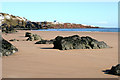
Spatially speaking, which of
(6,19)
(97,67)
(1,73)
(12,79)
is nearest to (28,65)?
(1,73)

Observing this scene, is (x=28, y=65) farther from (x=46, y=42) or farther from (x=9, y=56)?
(x=46, y=42)

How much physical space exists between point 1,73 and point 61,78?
5.99 feet

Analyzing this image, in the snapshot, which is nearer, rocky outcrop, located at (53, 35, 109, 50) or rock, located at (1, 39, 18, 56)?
rock, located at (1, 39, 18, 56)

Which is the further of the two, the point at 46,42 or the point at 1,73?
the point at 46,42

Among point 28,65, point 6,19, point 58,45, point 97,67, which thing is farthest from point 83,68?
point 6,19

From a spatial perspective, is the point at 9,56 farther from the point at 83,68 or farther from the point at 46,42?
the point at 46,42

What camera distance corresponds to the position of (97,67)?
22.1 feet

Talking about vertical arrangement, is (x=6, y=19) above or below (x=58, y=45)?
above

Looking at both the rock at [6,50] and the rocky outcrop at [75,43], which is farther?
the rocky outcrop at [75,43]

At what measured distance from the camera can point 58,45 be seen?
11438mm

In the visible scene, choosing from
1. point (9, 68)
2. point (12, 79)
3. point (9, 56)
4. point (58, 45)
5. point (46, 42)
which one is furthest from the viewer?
point (46, 42)

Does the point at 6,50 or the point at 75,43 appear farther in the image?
the point at 75,43

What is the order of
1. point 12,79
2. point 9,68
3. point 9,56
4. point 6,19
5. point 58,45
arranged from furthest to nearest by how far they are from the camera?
1. point 6,19
2. point 58,45
3. point 9,56
4. point 9,68
5. point 12,79

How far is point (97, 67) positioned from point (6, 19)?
120896 millimetres
